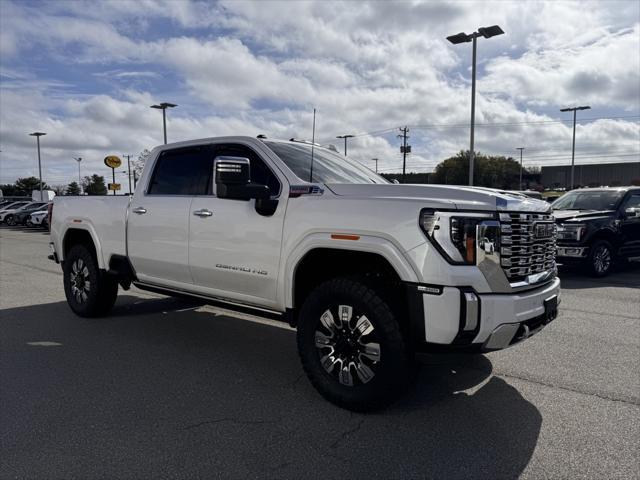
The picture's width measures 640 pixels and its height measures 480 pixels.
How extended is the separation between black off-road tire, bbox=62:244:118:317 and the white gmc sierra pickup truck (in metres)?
1.26

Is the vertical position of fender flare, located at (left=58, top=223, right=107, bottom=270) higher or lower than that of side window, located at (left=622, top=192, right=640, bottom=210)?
lower

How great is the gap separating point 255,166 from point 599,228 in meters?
7.95

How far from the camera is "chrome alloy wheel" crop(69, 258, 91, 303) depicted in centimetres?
649

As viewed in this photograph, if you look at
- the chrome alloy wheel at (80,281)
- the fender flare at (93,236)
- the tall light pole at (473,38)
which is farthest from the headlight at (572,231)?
the tall light pole at (473,38)

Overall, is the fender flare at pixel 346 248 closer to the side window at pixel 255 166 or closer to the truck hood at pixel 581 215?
the side window at pixel 255 166

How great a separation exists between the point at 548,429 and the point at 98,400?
3.17m

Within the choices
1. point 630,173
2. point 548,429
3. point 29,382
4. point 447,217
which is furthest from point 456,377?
point 630,173

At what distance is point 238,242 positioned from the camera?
4.48m

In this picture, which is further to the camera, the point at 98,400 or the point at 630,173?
the point at 630,173

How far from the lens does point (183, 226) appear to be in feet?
16.5

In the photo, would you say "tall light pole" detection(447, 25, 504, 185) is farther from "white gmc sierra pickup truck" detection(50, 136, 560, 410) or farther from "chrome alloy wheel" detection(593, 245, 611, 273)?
"white gmc sierra pickup truck" detection(50, 136, 560, 410)

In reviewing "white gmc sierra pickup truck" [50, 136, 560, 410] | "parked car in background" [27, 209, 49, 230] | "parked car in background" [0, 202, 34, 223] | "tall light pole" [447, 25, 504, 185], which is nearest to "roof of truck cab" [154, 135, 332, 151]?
"white gmc sierra pickup truck" [50, 136, 560, 410]

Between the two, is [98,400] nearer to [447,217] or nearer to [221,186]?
[221,186]

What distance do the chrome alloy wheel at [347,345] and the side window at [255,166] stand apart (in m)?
1.20
